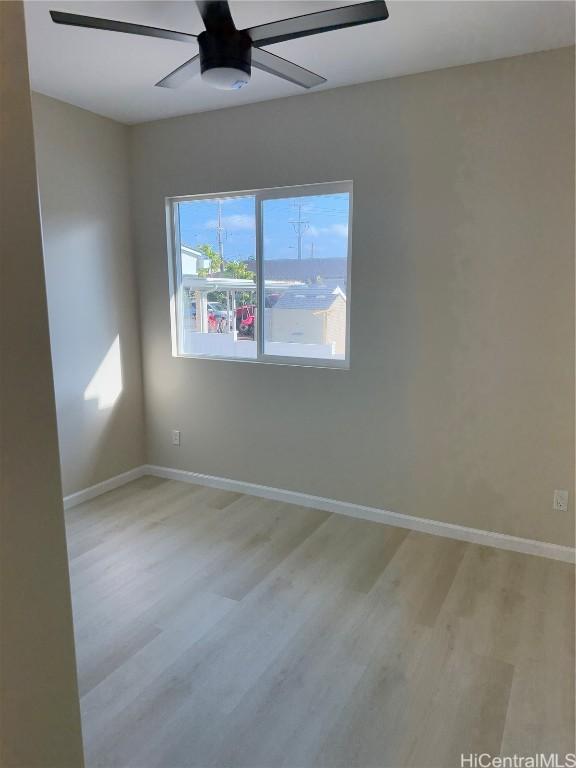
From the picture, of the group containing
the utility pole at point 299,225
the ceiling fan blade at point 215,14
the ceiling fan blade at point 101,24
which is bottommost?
the utility pole at point 299,225

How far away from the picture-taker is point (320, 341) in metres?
3.43

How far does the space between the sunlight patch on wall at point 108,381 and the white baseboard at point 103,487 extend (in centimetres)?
58

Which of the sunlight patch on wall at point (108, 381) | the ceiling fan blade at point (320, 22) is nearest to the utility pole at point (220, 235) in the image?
the sunlight patch on wall at point (108, 381)

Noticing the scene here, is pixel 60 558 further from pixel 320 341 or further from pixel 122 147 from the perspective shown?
pixel 122 147

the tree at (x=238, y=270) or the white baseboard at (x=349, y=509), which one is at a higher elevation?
the tree at (x=238, y=270)

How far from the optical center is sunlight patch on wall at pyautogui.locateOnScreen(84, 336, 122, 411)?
12.3 feet

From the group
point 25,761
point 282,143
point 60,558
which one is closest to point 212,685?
point 25,761

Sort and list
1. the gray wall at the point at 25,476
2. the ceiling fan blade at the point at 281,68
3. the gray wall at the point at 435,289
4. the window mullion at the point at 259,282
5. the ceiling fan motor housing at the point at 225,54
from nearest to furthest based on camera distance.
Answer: the gray wall at the point at 25,476 → the ceiling fan motor housing at the point at 225,54 → the ceiling fan blade at the point at 281,68 → the gray wall at the point at 435,289 → the window mullion at the point at 259,282

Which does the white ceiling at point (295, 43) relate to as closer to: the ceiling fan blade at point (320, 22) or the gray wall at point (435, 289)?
the gray wall at point (435, 289)

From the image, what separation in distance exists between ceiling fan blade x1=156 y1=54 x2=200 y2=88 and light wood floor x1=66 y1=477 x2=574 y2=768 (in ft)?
8.04

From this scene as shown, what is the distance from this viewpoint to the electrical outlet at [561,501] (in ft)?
9.21

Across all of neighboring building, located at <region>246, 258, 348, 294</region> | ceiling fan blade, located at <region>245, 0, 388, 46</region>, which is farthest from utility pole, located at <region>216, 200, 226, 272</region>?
ceiling fan blade, located at <region>245, 0, 388, 46</region>

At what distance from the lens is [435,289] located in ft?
9.75

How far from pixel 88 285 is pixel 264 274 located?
125cm
